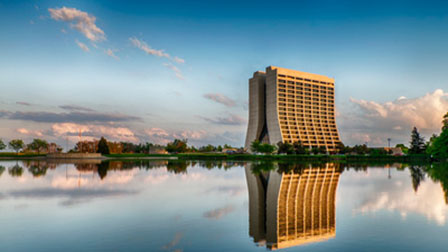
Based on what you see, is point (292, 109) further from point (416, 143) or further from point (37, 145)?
point (37, 145)

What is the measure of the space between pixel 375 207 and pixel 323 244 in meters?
9.24

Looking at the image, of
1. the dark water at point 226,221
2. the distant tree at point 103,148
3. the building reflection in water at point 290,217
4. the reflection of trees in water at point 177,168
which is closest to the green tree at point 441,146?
the reflection of trees in water at point 177,168

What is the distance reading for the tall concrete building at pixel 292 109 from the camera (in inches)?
6594

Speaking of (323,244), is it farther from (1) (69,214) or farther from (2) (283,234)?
(1) (69,214)

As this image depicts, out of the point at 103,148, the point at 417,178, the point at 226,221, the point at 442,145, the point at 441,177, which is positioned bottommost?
the point at 226,221

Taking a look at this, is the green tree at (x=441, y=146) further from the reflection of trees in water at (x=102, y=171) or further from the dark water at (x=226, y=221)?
the reflection of trees in water at (x=102, y=171)

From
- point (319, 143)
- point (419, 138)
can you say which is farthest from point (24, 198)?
point (319, 143)

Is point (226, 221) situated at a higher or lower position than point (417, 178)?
lower

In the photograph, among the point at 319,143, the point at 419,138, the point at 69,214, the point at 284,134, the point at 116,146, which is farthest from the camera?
the point at 116,146

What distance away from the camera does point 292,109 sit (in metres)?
173

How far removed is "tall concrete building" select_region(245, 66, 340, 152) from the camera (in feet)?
550

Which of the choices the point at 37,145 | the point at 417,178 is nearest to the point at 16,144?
the point at 37,145

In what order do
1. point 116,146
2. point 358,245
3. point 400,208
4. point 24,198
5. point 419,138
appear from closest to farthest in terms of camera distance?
point 358,245, point 400,208, point 24,198, point 419,138, point 116,146

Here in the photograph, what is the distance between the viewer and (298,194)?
78.7 ft
